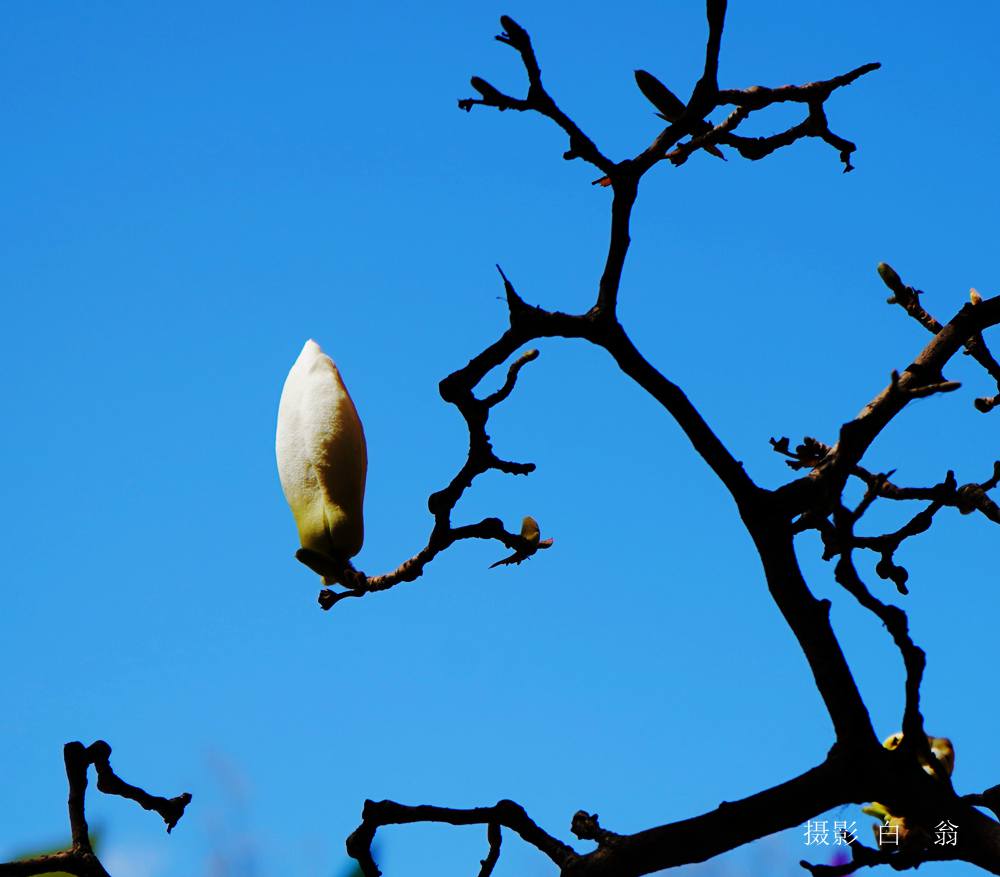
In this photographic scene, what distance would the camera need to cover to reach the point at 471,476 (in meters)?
1.17

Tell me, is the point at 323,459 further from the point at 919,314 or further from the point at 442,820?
the point at 919,314

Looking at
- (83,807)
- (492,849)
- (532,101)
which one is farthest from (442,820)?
(532,101)

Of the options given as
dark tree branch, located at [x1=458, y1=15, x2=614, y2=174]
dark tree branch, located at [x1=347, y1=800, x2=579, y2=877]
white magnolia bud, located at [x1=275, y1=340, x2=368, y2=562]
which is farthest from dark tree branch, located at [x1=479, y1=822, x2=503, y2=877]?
dark tree branch, located at [x1=458, y1=15, x2=614, y2=174]

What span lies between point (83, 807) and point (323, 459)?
1.32ft

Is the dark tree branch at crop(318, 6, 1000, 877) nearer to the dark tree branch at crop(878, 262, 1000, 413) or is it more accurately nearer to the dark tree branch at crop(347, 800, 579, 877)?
the dark tree branch at crop(347, 800, 579, 877)

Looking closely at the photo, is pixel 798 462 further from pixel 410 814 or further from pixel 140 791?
pixel 140 791

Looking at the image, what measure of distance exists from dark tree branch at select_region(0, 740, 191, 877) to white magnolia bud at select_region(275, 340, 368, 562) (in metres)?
0.30

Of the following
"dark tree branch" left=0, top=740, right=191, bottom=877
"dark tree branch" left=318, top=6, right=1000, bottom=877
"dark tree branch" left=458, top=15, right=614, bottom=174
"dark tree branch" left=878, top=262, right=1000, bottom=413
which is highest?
"dark tree branch" left=878, top=262, right=1000, bottom=413

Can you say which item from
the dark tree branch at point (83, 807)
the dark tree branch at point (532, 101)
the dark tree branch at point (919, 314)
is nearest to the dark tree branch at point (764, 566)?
the dark tree branch at point (532, 101)

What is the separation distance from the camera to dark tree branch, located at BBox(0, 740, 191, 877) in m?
1.13

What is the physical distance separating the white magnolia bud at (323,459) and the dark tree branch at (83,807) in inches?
11.9

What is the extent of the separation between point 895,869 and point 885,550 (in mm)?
376

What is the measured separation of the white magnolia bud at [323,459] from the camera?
1.10 meters

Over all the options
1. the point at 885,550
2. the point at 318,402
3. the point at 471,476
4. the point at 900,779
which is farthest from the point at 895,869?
the point at 318,402
